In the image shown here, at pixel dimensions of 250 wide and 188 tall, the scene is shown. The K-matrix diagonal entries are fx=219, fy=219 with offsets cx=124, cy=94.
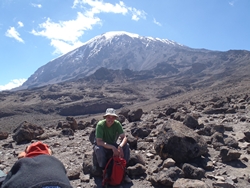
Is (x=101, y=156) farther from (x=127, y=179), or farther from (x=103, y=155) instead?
(x=127, y=179)

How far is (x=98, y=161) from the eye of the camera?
4.29 m

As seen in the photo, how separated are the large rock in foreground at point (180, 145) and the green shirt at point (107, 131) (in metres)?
1.16

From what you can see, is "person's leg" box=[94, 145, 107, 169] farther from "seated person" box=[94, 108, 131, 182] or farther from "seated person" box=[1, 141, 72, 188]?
"seated person" box=[1, 141, 72, 188]

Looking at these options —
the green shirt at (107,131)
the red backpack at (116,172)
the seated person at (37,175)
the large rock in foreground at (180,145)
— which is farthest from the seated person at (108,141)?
the seated person at (37,175)

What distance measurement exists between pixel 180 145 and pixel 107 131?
5.40 ft

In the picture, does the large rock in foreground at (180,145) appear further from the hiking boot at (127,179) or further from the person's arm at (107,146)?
the person's arm at (107,146)

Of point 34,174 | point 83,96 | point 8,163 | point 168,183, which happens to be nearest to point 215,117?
point 168,183

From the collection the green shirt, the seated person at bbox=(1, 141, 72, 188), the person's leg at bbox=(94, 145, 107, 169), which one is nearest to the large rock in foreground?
the green shirt

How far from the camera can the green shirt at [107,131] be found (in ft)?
14.5

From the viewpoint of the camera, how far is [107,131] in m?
4.55

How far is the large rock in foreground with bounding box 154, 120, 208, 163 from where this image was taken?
477 centimetres

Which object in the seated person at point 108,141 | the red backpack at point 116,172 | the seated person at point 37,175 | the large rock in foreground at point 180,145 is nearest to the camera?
the seated person at point 37,175

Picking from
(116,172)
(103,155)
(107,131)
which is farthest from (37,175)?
(107,131)

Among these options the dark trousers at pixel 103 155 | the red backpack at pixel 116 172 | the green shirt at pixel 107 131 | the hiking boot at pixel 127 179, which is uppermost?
the green shirt at pixel 107 131
